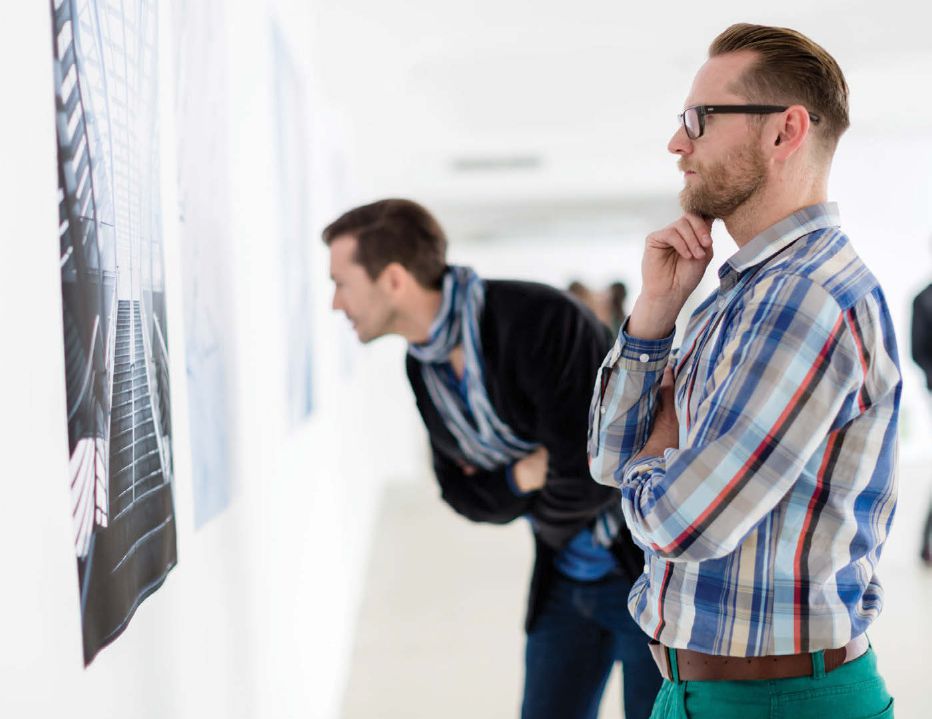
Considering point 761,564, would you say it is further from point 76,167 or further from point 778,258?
point 76,167

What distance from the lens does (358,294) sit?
2174mm

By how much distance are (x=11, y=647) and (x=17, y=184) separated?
0.41 meters

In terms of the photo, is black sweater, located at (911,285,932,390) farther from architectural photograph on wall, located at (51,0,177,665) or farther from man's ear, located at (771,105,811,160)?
architectural photograph on wall, located at (51,0,177,665)

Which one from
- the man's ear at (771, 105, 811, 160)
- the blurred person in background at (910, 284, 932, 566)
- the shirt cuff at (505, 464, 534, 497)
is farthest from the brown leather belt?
the blurred person in background at (910, 284, 932, 566)

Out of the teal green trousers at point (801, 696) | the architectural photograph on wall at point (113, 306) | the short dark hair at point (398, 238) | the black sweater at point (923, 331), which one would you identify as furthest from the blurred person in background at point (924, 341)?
the architectural photograph on wall at point (113, 306)

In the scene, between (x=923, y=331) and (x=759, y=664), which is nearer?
(x=759, y=664)

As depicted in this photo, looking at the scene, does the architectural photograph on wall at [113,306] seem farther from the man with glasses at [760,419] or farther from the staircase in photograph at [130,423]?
the man with glasses at [760,419]

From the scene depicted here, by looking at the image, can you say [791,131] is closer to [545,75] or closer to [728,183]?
[728,183]

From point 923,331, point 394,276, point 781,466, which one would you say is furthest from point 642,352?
point 923,331

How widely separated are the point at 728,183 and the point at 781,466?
1.29 feet

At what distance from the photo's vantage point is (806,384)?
103 centimetres

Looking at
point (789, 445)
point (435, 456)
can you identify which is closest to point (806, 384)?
point (789, 445)

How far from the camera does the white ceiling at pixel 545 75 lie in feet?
13.6

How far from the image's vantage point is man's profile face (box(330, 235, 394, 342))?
84.5 inches
